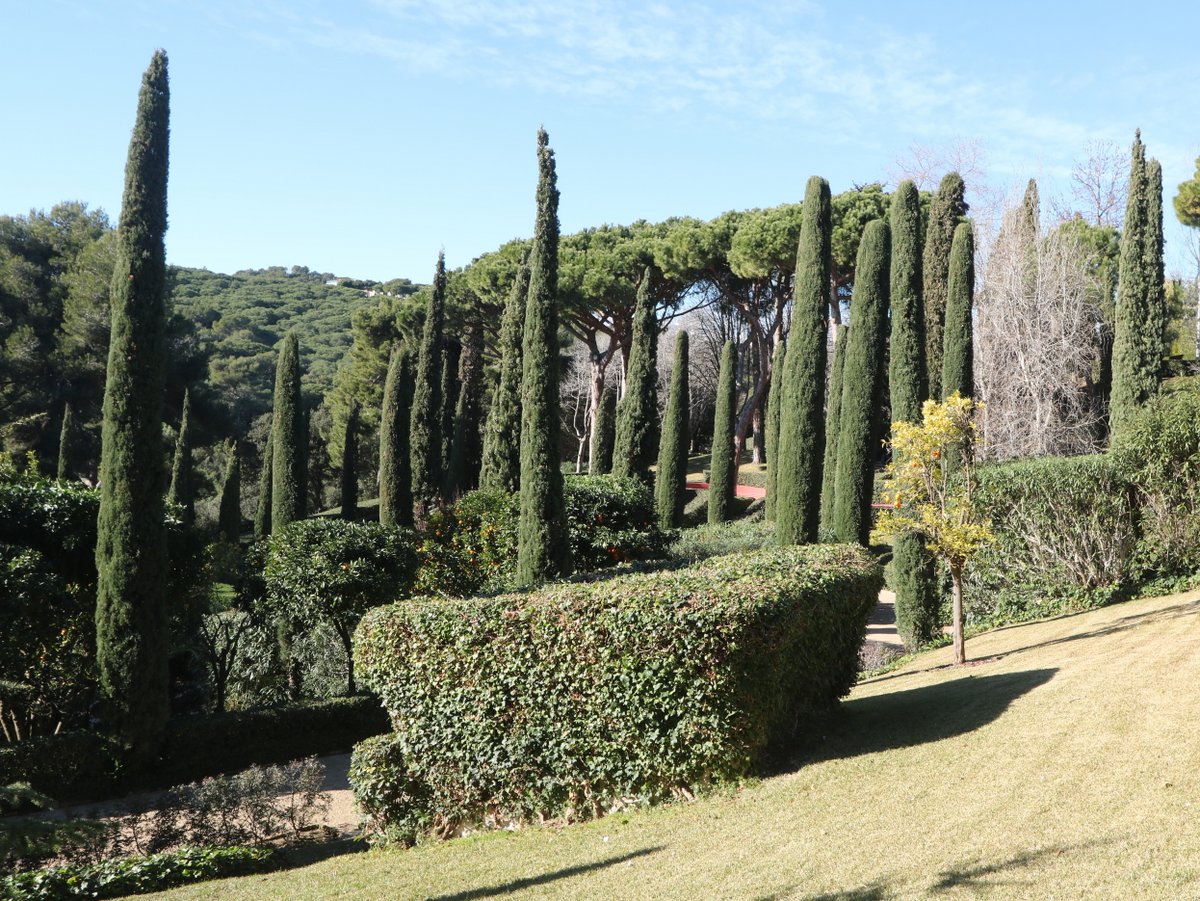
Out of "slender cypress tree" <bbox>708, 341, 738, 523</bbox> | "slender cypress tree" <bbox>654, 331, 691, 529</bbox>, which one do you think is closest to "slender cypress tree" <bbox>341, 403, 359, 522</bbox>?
"slender cypress tree" <bbox>654, 331, 691, 529</bbox>

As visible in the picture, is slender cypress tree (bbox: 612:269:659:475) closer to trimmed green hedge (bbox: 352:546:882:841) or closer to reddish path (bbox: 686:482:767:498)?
reddish path (bbox: 686:482:767:498)

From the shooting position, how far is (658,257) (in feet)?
142

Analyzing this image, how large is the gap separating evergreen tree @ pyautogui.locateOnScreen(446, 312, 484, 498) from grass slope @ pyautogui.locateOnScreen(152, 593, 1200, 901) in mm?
29522

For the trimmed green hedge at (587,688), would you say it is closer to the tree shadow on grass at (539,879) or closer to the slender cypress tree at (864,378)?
the tree shadow on grass at (539,879)

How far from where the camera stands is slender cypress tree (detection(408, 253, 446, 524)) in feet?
112

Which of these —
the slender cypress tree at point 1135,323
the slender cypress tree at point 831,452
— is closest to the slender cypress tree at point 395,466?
the slender cypress tree at point 831,452

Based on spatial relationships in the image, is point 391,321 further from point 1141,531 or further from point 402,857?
point 402,857

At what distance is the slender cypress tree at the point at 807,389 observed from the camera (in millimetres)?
19641

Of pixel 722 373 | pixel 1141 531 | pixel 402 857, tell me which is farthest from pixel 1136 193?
pixel 402 857

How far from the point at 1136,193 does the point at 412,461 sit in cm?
2457

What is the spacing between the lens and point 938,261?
1007 inches

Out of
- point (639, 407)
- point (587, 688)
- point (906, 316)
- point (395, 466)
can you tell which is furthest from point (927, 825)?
point (395, 466)

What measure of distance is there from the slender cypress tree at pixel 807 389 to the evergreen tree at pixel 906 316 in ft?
4.94

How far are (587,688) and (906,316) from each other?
14355 mm
